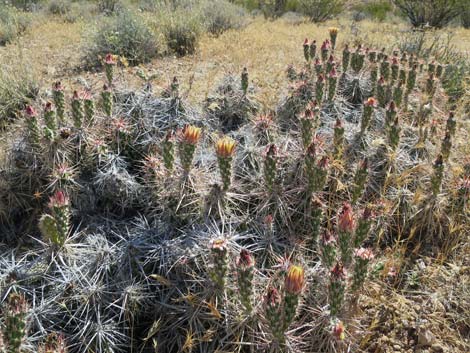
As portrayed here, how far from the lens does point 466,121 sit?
4.75m

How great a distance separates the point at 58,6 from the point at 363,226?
42.7 ft

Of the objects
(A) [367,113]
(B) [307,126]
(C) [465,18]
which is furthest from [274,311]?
(C) [465,18]

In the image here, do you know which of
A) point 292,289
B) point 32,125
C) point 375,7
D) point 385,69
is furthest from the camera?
point 375,7

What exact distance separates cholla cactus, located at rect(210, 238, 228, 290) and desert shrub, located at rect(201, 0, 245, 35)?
7107 millimetres

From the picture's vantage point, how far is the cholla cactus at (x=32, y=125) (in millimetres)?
3418

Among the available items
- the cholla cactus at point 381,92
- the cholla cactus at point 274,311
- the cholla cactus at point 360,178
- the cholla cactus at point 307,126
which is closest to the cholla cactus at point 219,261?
the cholla cactus at point 274,311

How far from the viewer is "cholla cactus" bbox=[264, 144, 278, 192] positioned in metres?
3.00

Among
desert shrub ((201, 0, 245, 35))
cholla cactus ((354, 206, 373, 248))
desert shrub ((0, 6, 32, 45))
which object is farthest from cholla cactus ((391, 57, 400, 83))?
desert shrub ((0, 6, 32, 45))

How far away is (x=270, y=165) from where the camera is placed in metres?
3.04

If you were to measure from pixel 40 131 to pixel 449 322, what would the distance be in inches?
126

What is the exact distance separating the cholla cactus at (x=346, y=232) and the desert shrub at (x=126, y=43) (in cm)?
506

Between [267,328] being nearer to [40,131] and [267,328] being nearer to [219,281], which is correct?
[219,281]

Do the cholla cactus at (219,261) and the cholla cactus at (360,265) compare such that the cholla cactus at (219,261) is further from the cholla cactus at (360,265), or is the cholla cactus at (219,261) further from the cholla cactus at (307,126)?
the cholla cactus at (307,126)

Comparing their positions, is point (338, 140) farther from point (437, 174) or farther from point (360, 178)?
point (437, 174)
